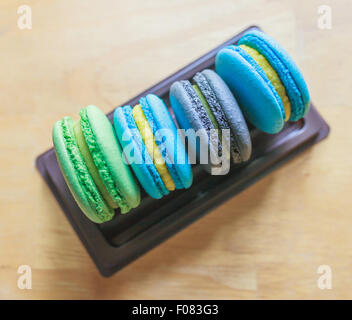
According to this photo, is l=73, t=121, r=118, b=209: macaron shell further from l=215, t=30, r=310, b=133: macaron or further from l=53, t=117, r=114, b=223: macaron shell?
l=215, t=30, r=310, b=133: macaron

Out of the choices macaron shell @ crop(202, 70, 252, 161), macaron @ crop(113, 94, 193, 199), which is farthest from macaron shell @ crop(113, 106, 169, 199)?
macaron shell @ crop(202, 70, 252, 161)

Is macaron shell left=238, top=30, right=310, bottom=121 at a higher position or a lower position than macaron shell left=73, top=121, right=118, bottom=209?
higher

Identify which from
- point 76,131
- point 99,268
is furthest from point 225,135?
point 99,268

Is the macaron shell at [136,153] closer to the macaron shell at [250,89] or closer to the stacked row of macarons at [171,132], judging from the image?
the stacked row of macarons at [171,132]

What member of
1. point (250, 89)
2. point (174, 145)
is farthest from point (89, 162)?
point (250, 89)

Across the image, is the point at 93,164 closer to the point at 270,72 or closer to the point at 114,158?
the point at 114,158

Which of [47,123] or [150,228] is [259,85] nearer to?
[150,228]
